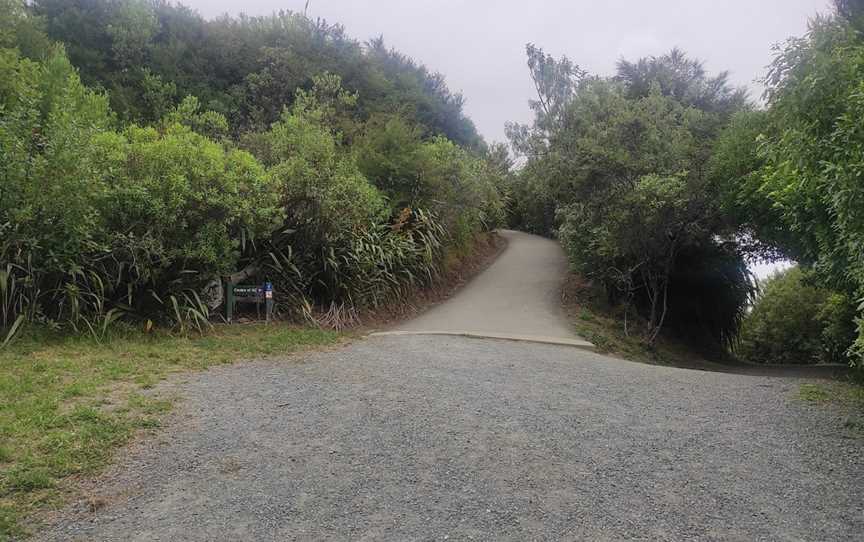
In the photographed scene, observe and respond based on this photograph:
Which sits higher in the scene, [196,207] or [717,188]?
[717,188]

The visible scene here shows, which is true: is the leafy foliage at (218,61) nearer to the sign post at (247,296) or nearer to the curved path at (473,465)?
the sign post at (247,296)

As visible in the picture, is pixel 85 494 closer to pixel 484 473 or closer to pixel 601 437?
pixel 484 473

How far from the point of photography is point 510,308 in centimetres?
1262

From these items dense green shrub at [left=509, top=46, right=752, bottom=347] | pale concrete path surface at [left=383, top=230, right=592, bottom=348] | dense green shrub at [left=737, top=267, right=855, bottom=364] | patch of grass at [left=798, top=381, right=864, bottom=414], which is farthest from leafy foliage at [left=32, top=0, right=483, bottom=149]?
dense green shrub at [left=737, top=267, right=855, bottom=364]

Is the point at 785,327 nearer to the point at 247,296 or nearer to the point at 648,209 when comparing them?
the point at 648,209

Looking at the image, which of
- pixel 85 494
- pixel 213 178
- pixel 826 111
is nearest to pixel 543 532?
pixel 85 494

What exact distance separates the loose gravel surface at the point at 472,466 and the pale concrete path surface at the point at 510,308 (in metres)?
3.95

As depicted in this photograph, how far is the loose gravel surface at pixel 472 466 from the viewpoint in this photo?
3119mm

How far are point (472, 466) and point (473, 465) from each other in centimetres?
2

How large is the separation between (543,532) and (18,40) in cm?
1865

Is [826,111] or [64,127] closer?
[826,111]

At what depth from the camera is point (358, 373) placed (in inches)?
259

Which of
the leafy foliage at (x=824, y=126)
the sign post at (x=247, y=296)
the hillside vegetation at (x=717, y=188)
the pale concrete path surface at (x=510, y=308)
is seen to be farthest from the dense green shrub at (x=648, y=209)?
the sign post at (x=247, y=296)

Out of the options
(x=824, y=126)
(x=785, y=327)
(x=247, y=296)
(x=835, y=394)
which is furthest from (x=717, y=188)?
(x=785, y=327)
